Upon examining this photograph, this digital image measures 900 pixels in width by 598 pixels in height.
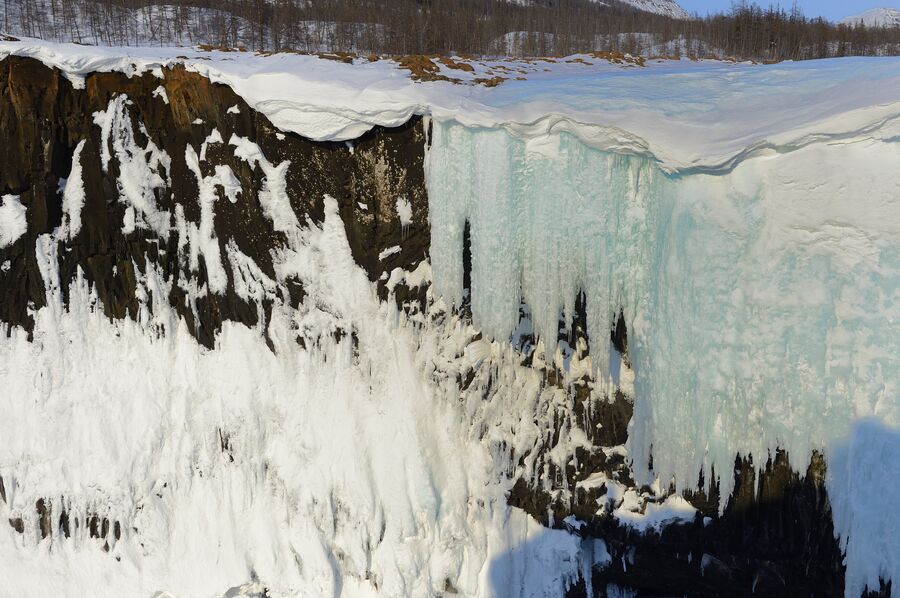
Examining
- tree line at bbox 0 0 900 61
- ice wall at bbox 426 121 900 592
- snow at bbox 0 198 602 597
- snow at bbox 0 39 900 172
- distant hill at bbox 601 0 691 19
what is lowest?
snow at bbox 0 198 602 597

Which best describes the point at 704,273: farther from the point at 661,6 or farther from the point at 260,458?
the point at 661,6

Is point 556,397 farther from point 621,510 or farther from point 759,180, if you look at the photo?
point 759,180

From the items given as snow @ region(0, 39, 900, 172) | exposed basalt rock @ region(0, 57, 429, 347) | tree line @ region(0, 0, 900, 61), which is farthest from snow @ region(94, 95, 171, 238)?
tree line @ region(0, 0, 900, 61)

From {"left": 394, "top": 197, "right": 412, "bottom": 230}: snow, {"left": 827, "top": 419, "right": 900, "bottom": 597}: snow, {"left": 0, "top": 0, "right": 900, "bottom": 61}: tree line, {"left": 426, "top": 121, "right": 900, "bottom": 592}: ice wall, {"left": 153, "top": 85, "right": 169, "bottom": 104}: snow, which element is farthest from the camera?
{"left": 0, "top": 0, "right": 900, "bottom": 61}: tree line

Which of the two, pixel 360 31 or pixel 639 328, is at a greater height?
pixel 360 31

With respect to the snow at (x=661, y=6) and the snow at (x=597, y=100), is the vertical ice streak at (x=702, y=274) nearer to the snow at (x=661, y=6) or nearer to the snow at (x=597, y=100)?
the snow at (x=597, y=100)

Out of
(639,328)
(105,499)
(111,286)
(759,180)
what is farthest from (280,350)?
(759,180)

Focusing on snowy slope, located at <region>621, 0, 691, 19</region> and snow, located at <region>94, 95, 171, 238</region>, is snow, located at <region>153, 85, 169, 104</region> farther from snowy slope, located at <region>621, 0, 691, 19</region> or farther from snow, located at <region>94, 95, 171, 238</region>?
snowy slope, located at <region>621, 0, 691, 19</region>
